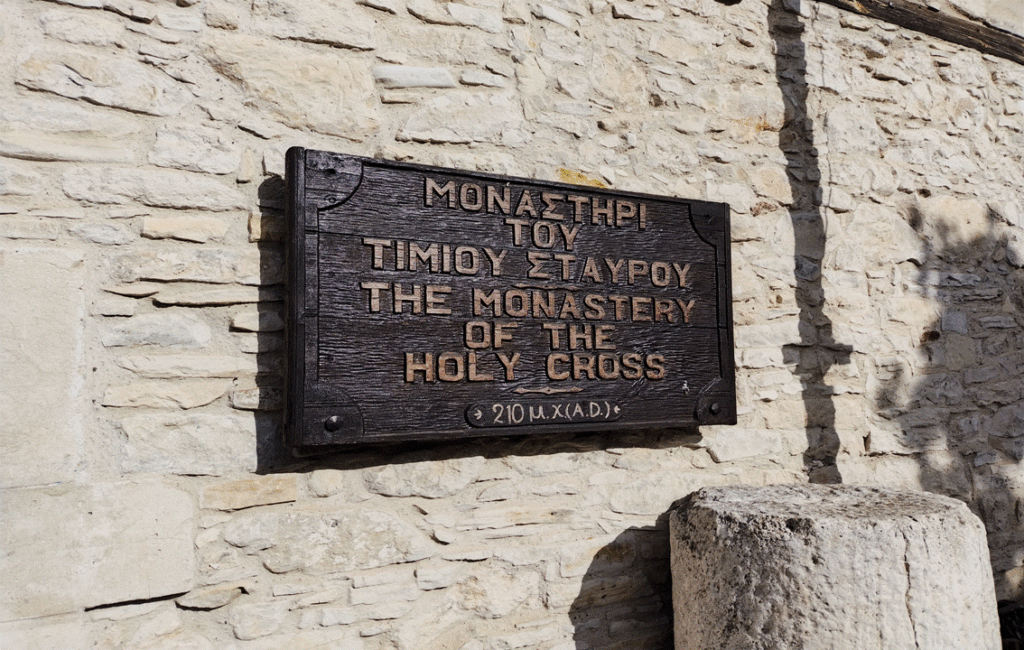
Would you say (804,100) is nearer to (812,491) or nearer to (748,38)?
(748,38)

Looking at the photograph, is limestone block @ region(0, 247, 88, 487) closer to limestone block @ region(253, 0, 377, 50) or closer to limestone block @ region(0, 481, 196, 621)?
limestone block @ region(0, 481, 196, 621)

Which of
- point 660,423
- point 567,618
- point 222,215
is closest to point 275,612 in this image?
point 567,618

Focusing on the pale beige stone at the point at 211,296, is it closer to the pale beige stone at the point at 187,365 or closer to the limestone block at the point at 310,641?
the pale beige stone at the point at 187,365

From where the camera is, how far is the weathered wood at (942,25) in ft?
10.9

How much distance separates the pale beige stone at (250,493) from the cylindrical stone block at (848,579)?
1274 mm

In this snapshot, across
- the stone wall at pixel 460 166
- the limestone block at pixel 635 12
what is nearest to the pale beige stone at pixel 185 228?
the stone wall at pixel 460 166

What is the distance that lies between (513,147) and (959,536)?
6.00 feet

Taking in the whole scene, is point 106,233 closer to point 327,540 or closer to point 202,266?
point 202,266

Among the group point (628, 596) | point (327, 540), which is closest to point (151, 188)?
point (327, 540)

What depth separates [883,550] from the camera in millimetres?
1970

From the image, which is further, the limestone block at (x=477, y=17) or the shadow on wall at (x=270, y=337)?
the limestone block at (x=477, y=17)

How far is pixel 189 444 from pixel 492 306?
0.98 metres

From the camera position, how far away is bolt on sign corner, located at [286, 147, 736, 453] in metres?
2.14

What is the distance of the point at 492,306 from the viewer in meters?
2.36
